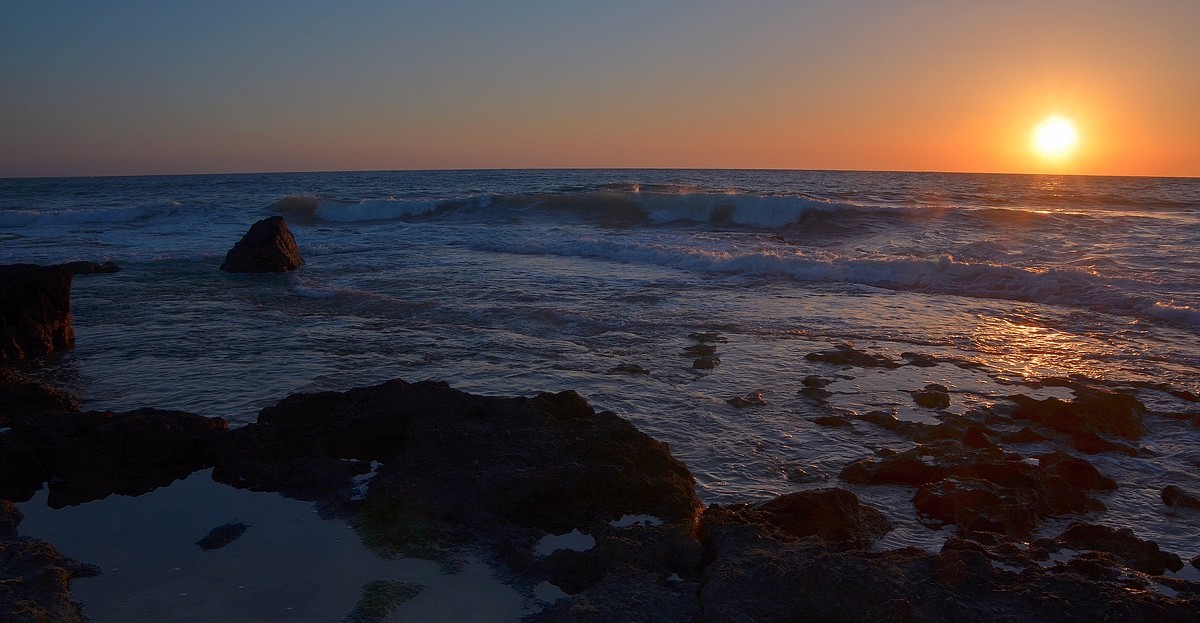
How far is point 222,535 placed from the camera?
150 inches

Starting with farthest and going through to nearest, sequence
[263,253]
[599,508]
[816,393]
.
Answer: [263,253], [816,393], [599,508]

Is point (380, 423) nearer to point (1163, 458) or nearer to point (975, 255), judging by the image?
point (1163, 458)

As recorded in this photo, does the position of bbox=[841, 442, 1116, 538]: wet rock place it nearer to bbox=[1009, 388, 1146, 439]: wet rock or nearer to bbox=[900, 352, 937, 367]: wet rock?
bbox=[1009, 388, 1146, 439]: wet rock

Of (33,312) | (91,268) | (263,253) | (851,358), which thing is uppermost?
(263,253)

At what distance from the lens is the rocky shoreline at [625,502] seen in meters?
3.07

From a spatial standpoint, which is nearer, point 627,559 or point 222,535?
point 627,559

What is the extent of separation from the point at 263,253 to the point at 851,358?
11.0 metres

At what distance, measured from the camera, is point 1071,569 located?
11.0 ft

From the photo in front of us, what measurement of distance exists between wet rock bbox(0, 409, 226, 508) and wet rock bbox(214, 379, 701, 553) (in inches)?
10.4

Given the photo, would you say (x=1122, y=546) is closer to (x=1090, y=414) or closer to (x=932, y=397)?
(x=1090, y=414)

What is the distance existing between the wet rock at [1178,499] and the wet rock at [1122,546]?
79 cm

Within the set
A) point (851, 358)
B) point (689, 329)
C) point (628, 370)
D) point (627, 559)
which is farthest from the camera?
point (689, 329)

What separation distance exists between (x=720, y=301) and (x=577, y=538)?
7.35 meters

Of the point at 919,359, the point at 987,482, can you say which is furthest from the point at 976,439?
the point at 919,359
